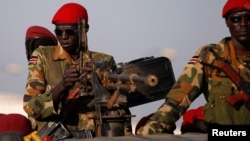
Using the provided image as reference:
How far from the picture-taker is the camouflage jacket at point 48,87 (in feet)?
41.3

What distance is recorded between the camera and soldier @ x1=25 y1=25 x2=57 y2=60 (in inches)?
644

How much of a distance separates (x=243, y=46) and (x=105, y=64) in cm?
184

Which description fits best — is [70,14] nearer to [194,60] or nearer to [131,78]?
[194,60]

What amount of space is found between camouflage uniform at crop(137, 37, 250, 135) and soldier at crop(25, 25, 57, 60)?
548 cm

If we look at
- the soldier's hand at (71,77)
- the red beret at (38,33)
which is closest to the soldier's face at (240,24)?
the soldier's hand at (71,77)

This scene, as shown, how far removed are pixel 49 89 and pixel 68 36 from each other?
0.71 m

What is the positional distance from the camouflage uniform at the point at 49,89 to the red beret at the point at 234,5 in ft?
6.83

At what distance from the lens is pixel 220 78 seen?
10984 mm

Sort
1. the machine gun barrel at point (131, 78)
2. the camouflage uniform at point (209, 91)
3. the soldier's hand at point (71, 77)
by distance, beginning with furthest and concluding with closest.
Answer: the soldier's hand at point (71, 77) → the camouflage uniform at point (209, 91) → the machine gun barrel at point (131, 78)

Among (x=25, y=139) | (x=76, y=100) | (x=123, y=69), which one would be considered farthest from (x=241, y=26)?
(x=25, y=139)

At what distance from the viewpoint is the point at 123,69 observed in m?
12.2

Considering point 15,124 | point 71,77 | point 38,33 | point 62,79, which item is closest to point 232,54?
point 71,77

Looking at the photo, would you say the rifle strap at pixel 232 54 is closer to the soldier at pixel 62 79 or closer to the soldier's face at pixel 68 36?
the soldier at pixel 62 79

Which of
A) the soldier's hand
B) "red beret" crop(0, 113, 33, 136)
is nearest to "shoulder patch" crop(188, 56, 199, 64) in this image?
the soldier's hand
